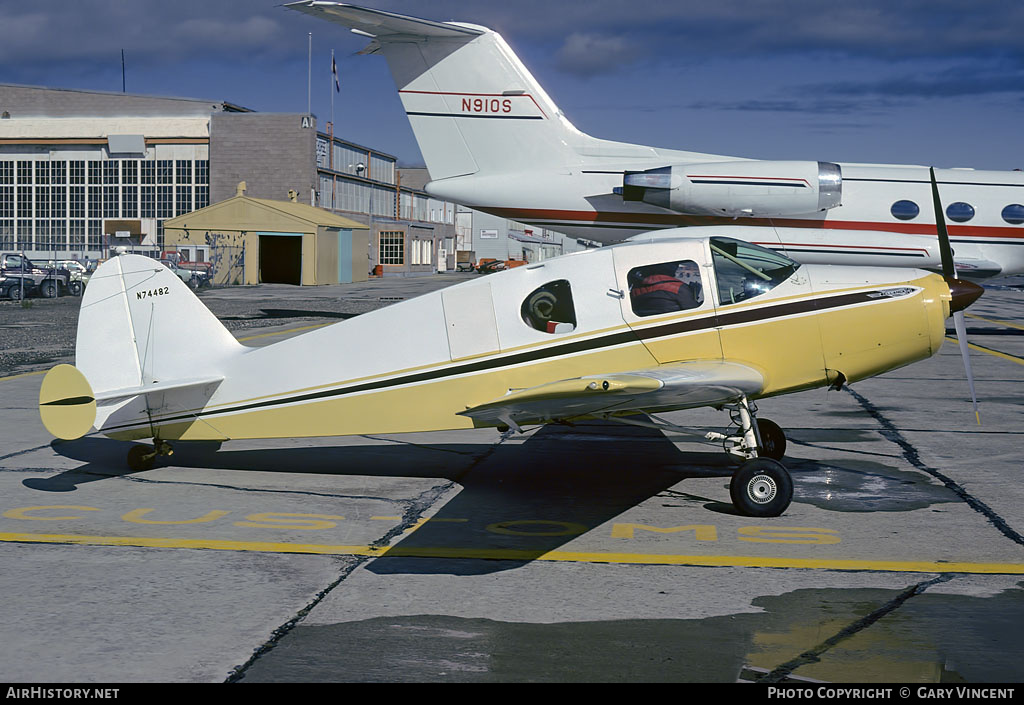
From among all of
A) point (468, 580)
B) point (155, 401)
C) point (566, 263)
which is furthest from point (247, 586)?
point (566, 263)

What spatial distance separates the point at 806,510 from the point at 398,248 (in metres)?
79.7

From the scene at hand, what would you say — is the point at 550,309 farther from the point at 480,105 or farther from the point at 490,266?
the point at 490,266

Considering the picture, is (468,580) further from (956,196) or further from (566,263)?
(956,196)

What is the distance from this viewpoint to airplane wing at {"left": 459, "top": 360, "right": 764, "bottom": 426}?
699cm

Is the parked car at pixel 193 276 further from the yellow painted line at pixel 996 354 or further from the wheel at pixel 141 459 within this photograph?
the wheel at pixel 141 459

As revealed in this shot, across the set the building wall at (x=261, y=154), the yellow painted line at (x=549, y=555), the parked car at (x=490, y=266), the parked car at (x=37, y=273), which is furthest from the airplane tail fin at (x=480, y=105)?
the parked car at (x=490, y=266)

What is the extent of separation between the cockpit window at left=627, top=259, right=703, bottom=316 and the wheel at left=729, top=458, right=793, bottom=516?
1.58 m

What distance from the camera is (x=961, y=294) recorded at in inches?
344

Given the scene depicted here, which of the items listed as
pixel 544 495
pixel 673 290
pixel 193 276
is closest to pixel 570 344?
pixel 673 290

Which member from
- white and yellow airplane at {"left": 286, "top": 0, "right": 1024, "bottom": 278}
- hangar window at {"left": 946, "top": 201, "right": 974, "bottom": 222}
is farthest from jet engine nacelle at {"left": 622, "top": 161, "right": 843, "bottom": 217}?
hangar window at {"left": 946, "top": 201, "right": 974, "bottom": 222}

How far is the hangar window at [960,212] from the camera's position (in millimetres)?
22453

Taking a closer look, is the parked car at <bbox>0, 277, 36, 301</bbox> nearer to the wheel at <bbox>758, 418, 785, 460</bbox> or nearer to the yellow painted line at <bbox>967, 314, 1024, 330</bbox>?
the yellow painted line at <bbox>967, 314, 1024, 330</bbox>

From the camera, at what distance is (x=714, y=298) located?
8781mm

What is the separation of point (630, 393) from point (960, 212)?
715 inches
